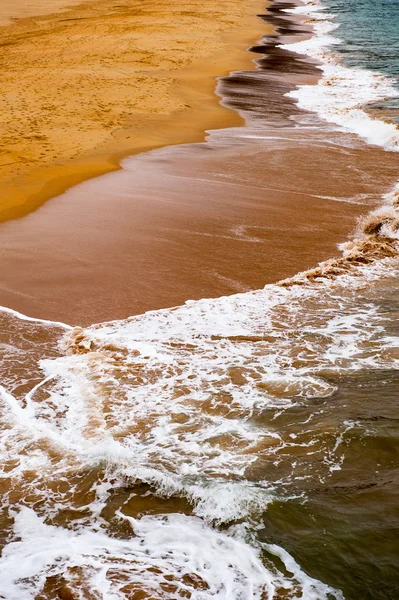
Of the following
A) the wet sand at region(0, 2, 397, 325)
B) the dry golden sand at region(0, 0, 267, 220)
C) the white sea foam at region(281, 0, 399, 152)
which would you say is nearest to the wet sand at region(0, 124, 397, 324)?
the wet sand at region(0, 2, 397, 325)

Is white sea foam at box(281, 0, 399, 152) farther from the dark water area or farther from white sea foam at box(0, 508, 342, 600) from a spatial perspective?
white sea foam at box(0, 508, 342, 600)

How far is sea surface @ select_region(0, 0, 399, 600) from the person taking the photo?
412 centimetres

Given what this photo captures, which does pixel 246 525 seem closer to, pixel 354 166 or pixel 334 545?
pixel 334 545

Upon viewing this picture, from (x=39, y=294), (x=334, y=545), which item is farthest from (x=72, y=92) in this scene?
(x=334, y=545)

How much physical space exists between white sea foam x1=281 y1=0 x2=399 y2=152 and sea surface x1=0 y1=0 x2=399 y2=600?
24.8 feet

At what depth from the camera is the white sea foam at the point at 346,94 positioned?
49.5 ft

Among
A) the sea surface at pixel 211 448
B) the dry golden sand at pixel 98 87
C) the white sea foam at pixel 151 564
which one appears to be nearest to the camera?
the white sea foam at pixel 151 564

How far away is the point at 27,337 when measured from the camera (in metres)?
6.88

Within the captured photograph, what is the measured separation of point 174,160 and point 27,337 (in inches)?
262

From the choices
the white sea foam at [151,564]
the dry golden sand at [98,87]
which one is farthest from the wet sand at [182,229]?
the white sea foam at [151,564]

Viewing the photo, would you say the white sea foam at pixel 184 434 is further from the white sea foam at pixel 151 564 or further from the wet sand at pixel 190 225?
the wet sand at pixel 190 225

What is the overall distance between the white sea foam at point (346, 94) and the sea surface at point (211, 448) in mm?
7568

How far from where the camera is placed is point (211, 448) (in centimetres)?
520

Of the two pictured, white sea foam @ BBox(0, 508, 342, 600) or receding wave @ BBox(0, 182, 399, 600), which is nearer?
white sea foam @ BBox(0, 508, 342, 600)
